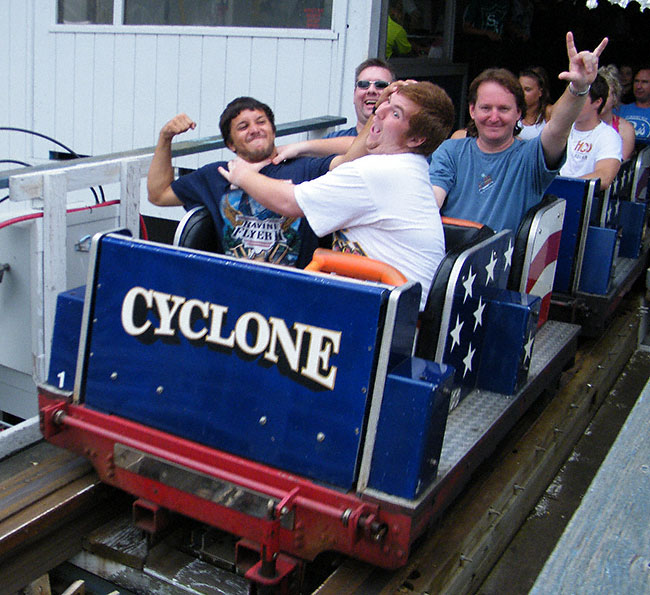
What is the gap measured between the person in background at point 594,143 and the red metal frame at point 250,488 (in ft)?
9.43

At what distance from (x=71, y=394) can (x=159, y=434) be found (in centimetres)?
36

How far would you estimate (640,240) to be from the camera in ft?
15.8

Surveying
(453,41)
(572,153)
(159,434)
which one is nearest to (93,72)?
(453,41)

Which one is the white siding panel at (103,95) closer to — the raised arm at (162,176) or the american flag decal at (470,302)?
the raised arm at (162,176)

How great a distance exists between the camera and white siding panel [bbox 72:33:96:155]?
20.1 feet

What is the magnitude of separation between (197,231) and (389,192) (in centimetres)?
89

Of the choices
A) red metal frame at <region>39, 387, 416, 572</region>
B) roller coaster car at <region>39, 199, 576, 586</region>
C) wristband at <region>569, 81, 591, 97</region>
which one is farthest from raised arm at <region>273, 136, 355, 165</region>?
red metal frame at <region>39, 387, 416, 572</region>

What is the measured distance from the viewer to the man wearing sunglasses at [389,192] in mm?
2363

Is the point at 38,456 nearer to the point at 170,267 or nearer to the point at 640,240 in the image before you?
the point at 170,267

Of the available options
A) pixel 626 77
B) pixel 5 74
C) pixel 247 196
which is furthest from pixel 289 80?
pixel 626 77

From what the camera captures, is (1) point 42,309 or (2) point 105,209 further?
(2) point 105,209

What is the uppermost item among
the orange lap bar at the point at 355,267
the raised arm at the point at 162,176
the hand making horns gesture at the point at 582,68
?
the hand making horns gesture at the point at 582,68

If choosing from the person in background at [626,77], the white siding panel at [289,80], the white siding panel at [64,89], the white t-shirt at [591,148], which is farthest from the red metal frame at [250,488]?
the person in background at [626,77]

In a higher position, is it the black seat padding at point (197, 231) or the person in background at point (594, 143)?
the person in background at point (594, 143)
